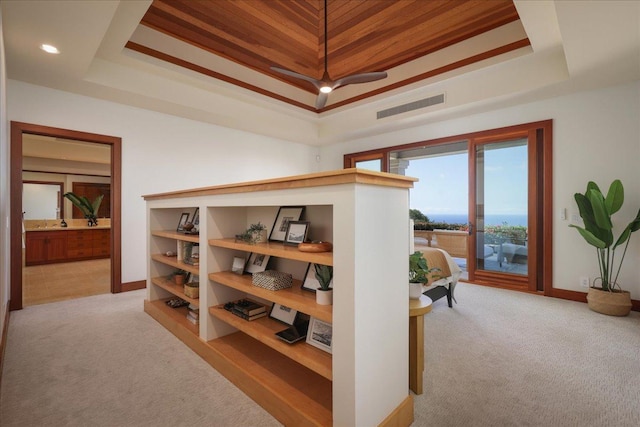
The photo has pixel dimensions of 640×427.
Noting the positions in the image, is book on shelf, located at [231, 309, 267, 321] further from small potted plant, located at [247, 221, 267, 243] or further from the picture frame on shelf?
small potted plant, located at [247, 221, 267, 243]

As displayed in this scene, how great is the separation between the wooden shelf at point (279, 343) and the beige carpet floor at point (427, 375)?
0.38 m

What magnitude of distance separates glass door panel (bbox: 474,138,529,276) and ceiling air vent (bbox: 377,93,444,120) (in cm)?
99

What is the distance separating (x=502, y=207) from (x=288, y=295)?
13.2ft

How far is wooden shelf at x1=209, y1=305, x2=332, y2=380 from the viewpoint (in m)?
1.48

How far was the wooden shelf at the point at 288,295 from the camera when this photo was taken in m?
1.47

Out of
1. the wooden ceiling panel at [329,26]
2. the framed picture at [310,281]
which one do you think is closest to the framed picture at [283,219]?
the framed picture at [310,281]

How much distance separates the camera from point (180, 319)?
8.89 ft

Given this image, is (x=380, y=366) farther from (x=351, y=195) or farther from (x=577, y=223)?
(x=577, y=223)

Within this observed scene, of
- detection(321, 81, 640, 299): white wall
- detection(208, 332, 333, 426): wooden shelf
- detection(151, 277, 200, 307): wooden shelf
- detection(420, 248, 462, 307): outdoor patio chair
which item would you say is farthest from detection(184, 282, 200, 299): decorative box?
detection(321, 81, 640, 299): white wall

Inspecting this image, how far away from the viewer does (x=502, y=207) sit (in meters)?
4.38

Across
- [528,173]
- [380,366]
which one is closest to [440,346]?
[380,366]

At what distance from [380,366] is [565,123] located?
4221 millimetres

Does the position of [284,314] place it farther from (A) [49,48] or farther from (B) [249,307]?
(A) [49,48]

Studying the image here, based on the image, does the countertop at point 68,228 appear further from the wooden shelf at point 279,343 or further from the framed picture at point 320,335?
the framed picture at point 320,335
